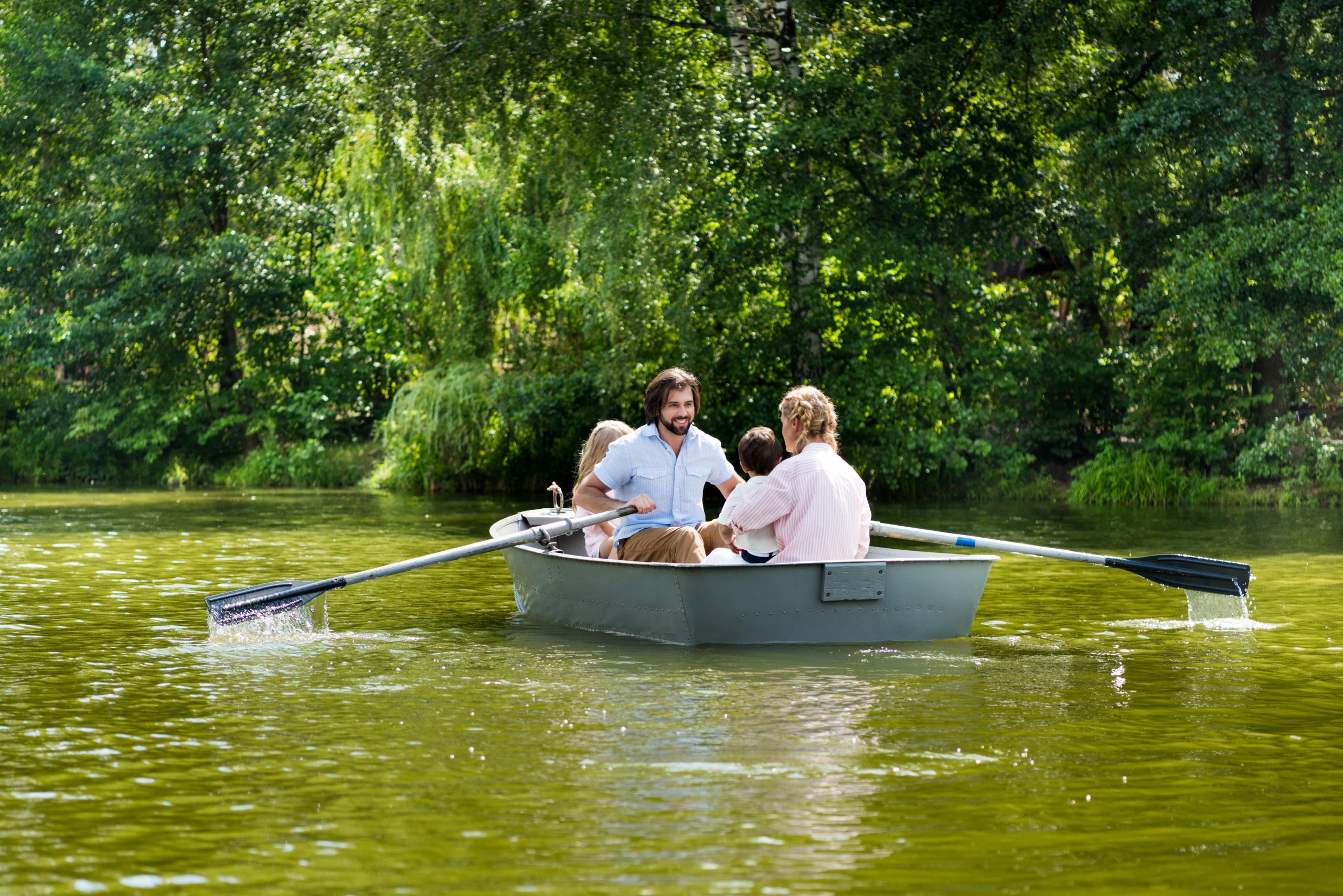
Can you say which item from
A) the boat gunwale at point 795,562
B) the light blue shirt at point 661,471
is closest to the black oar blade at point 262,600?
the boat gunwale at point 795,562

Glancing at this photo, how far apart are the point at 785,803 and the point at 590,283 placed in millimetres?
15233

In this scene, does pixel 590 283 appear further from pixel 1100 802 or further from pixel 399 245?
pixel 1100 802

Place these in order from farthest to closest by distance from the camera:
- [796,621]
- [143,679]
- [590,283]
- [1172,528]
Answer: [590,283] < [1172,528] < [796,621] < [143,679]

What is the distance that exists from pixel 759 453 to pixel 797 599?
32.7 inches

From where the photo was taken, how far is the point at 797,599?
7.74 meters

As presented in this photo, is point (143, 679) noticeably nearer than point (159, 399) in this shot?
Yes

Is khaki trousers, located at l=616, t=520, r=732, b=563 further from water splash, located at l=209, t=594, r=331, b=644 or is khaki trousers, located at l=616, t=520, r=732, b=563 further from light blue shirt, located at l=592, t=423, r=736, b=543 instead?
water splash, located at l=209, t=594, r=331, b=644

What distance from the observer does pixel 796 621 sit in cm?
783

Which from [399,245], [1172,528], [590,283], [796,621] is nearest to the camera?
[796,621]

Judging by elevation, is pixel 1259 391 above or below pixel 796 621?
above

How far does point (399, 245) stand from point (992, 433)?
869 centimetres

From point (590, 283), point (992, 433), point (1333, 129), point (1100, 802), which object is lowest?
point (1100, 802)

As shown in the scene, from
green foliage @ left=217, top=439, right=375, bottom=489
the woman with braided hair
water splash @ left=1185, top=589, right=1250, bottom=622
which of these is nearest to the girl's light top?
the woman with braided hair

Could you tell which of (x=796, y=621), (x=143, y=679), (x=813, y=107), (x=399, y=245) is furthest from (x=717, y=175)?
(x=143, y=679)
